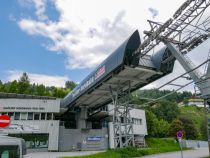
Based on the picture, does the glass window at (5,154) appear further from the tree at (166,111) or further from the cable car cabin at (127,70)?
the tree at (166,111)

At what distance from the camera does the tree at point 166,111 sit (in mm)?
88250

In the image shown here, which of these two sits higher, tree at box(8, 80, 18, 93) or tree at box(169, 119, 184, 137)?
tree at box(8, 80, 18, 93)

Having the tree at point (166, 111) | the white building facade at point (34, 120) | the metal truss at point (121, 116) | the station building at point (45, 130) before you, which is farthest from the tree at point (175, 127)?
the metal truss at point (121, 116)

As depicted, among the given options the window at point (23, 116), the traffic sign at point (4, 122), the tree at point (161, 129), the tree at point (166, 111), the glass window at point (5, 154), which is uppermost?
the tree at point (166, 111)

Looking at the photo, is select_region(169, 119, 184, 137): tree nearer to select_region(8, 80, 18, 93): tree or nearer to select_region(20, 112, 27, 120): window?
select_region(20, 112, 27, 120): window

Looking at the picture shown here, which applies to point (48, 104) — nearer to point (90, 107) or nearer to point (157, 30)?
point (90, 107)

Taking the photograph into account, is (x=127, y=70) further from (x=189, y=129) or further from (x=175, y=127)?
(x=189, y=129)

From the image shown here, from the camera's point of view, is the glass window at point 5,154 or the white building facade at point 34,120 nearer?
the glass window at point 5,154

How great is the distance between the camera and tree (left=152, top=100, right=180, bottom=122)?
3474 inches

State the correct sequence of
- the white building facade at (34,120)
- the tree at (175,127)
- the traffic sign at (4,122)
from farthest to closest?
the tree at (175,127)
the white building facade at (34,120)
the traffic sign at (4,122)

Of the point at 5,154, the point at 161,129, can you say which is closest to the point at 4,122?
the point at 5,154

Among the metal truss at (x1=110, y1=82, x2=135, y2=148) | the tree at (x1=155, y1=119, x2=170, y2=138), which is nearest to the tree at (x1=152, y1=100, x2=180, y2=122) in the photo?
the tree at (x1=155, y1=119, x2=170, y2=138)

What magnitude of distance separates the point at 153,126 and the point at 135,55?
4212 cm

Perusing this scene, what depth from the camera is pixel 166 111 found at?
9038 cm
